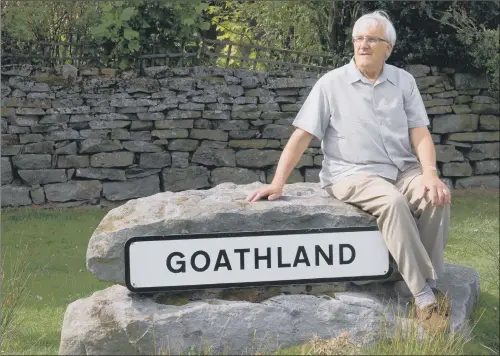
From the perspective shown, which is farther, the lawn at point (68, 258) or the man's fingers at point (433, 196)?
the lawn at point (68, 258)

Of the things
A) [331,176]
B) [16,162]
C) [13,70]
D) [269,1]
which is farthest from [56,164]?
[331,176]

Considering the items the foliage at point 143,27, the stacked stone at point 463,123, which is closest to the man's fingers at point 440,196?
the foliage at point 143,27

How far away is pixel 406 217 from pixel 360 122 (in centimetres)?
65

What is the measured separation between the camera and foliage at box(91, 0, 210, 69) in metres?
11.4

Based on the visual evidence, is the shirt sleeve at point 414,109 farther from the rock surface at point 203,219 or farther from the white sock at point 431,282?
the white sock at point 431,282

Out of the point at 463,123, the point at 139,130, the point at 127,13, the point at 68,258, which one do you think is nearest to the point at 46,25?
the point at 127,13

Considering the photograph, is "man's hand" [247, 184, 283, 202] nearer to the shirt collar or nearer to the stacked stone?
the shirt collar

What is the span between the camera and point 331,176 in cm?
527

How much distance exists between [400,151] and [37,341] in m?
2.47

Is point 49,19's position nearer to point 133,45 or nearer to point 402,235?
point 133,45

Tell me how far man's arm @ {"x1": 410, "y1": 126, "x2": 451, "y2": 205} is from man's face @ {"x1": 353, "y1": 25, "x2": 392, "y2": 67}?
1.58 ft

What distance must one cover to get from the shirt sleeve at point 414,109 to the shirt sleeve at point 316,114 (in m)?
0.47

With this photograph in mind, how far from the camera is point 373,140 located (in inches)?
202

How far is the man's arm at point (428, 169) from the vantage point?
4883 mm
